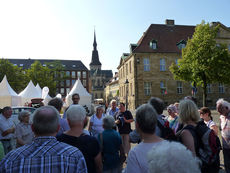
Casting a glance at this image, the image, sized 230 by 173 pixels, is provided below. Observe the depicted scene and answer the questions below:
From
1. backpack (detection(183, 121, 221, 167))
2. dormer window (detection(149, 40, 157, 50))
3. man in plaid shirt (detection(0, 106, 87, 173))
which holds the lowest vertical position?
backpack (detection(183, 121, 221, 167))

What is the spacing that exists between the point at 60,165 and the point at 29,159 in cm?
27

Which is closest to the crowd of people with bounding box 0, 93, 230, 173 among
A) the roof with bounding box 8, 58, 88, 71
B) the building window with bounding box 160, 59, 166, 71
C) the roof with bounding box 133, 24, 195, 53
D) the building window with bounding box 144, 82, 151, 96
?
the building window with bounding box 144, 82, 151, 96

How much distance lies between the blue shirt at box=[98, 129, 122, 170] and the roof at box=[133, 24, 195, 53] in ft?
95.7

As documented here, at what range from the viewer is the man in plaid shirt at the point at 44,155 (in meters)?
1.64

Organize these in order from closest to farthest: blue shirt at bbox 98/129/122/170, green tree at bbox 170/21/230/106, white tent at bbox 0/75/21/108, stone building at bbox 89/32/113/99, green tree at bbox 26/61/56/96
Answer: blue shirt at bbox 98/129/122/170
white tent at bbox 0/75/21/108
green tree at bbox 170/21/230/106
green tree at bbox 26/61/56/96
stone building at bbox 89/32/113/99

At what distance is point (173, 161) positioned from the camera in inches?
43.7

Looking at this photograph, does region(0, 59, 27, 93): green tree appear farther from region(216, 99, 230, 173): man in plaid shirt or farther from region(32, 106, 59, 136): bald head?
region(32, 106, 59, 136): bald head

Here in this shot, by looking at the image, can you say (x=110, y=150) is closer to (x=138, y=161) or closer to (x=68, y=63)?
(x=138, y=161)

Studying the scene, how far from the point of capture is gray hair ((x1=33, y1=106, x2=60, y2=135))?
1.77 meters

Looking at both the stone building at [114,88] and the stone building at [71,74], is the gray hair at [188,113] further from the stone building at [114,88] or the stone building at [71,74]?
the stone building at [71,74]

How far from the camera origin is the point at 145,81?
3216 cm

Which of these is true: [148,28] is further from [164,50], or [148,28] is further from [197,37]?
[197,37]

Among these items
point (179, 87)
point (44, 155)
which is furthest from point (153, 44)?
point (44, 155)

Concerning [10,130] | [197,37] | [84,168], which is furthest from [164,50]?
[84,168]
